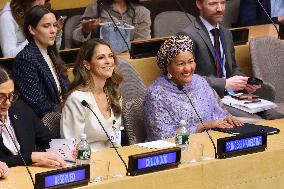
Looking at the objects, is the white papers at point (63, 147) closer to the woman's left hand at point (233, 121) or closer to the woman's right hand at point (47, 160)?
the woman's right hand at point (47, 160)

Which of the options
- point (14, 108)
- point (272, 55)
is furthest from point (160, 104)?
point (272, 55)

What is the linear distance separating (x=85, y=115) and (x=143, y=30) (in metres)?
2.05

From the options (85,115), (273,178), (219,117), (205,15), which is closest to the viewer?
(273,178)

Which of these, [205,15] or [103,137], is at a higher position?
[205,15]

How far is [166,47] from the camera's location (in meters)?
5.79

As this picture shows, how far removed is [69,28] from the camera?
7.29 m

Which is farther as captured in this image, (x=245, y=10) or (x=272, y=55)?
(x=245, y=10)

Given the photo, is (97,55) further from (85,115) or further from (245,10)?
(245,10)

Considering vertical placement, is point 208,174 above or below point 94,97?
below

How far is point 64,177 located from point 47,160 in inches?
19.4

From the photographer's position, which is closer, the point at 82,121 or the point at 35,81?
the point at 82,121

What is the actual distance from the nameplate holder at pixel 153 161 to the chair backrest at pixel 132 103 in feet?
3.47

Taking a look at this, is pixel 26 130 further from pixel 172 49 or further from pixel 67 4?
pixel 67 4

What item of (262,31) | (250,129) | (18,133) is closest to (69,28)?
(262,31)
